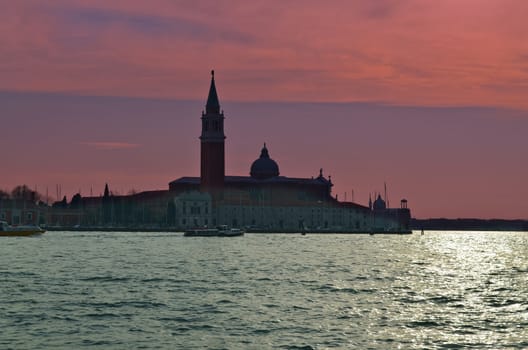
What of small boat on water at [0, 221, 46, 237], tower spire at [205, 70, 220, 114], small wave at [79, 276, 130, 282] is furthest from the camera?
tower spire at [205, 70, 220, 114]

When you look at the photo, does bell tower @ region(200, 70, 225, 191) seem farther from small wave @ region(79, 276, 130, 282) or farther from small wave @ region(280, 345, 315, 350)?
small wave @ region(280, 345, 315, 350)

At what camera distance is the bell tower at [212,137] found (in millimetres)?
188875

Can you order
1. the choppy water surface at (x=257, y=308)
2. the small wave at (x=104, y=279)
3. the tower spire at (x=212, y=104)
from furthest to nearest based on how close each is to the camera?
the tower spire at (x=212, y=104), the small wave at (x=104, y=279), the choppy water surface at (x=257, y=308)

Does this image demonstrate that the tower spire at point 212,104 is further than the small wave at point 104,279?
Yes

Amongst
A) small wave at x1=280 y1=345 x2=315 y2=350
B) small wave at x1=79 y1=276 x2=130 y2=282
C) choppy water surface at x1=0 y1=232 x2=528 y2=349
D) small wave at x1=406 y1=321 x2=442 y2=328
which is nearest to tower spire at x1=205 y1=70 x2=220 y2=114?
choppy water surface at x1=0 y1=232 x2=528 y2=349

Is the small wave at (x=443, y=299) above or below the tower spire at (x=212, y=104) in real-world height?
below

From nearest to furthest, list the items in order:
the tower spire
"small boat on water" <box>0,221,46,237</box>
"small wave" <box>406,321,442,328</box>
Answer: "small wave" <box>406,321,442,328</box>
"small boat on water" <box>0,221,46,237</box>
the tower spire

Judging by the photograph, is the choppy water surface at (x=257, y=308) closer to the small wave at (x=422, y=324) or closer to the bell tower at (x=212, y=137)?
the small wave at (x=422, y=324)

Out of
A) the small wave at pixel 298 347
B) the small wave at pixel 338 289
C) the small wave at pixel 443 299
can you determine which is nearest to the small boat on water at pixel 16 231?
the small wave at pixel 338 289

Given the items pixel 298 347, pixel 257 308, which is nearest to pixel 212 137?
pixel 257 308

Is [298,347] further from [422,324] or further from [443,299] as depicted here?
[443,299]

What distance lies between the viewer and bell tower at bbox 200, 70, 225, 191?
188875mm

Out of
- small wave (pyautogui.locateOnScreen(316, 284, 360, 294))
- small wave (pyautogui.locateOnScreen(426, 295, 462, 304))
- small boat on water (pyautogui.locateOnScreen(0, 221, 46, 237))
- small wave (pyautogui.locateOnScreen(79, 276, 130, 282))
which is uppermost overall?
small boat on water (pyautogui.locateOnScreen(0, 221, 46, 237))

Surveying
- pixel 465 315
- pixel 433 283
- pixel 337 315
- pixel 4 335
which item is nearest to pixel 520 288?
pixel 433 283
